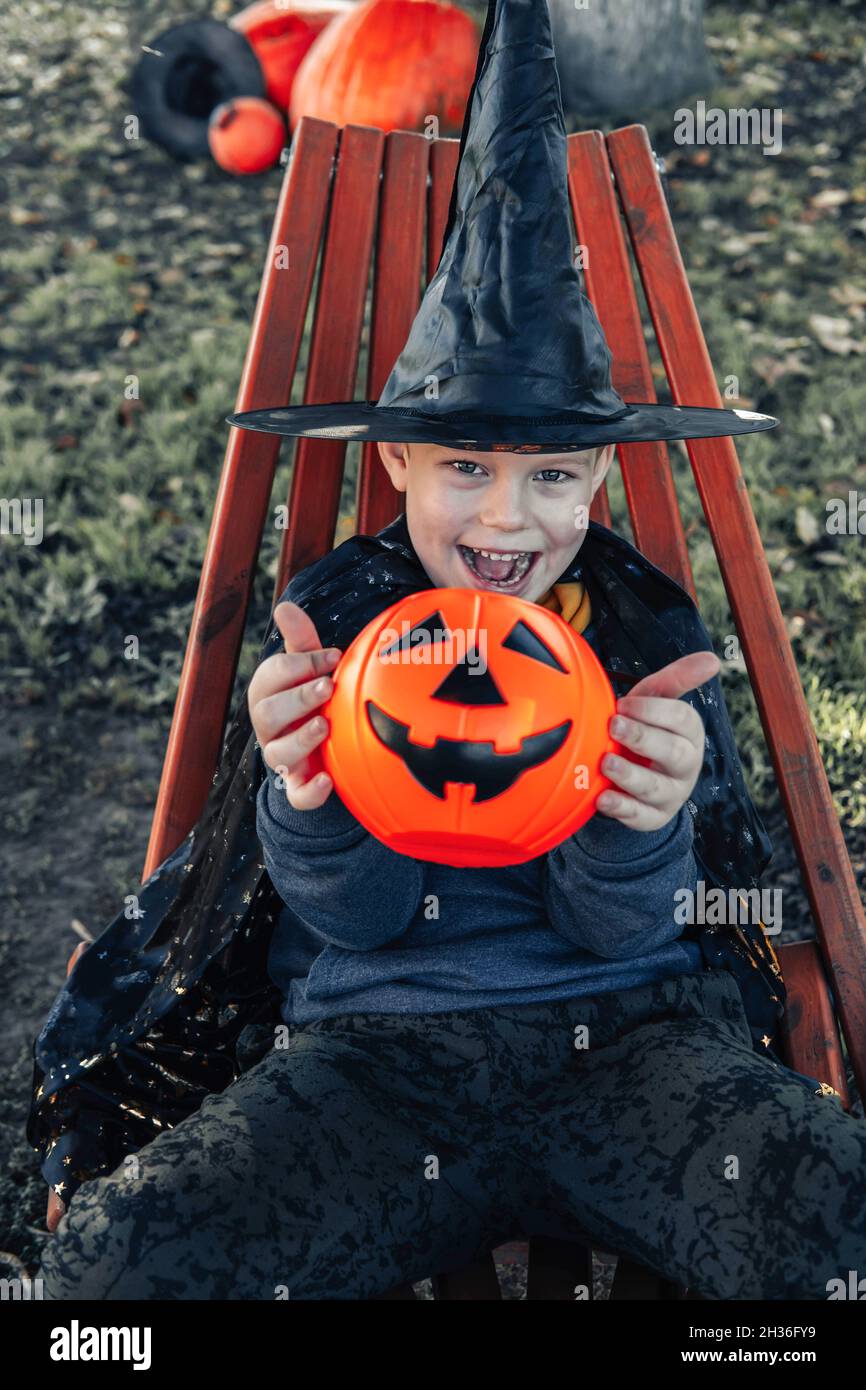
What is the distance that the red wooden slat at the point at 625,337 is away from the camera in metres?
2.13

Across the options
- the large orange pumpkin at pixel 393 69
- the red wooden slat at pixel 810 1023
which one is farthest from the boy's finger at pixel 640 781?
the large orange pumpkin at pixel 393 69

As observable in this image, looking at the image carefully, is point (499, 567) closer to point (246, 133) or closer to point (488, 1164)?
point (488, 1164)

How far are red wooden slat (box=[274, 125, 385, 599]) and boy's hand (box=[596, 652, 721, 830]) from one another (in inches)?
32.7

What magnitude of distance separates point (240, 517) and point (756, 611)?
814 mm

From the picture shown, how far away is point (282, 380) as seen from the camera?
2.13 m

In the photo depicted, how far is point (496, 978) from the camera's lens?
162 cm

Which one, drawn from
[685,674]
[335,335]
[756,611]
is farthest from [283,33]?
[685,674]

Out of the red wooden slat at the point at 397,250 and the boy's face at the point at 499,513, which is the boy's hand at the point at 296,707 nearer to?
the boy's face at the point at 499,513

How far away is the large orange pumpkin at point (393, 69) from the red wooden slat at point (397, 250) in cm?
263

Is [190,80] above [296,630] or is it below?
above

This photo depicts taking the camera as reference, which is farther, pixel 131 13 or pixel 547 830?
pixel 131 13

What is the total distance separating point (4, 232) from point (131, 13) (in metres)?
2.14
